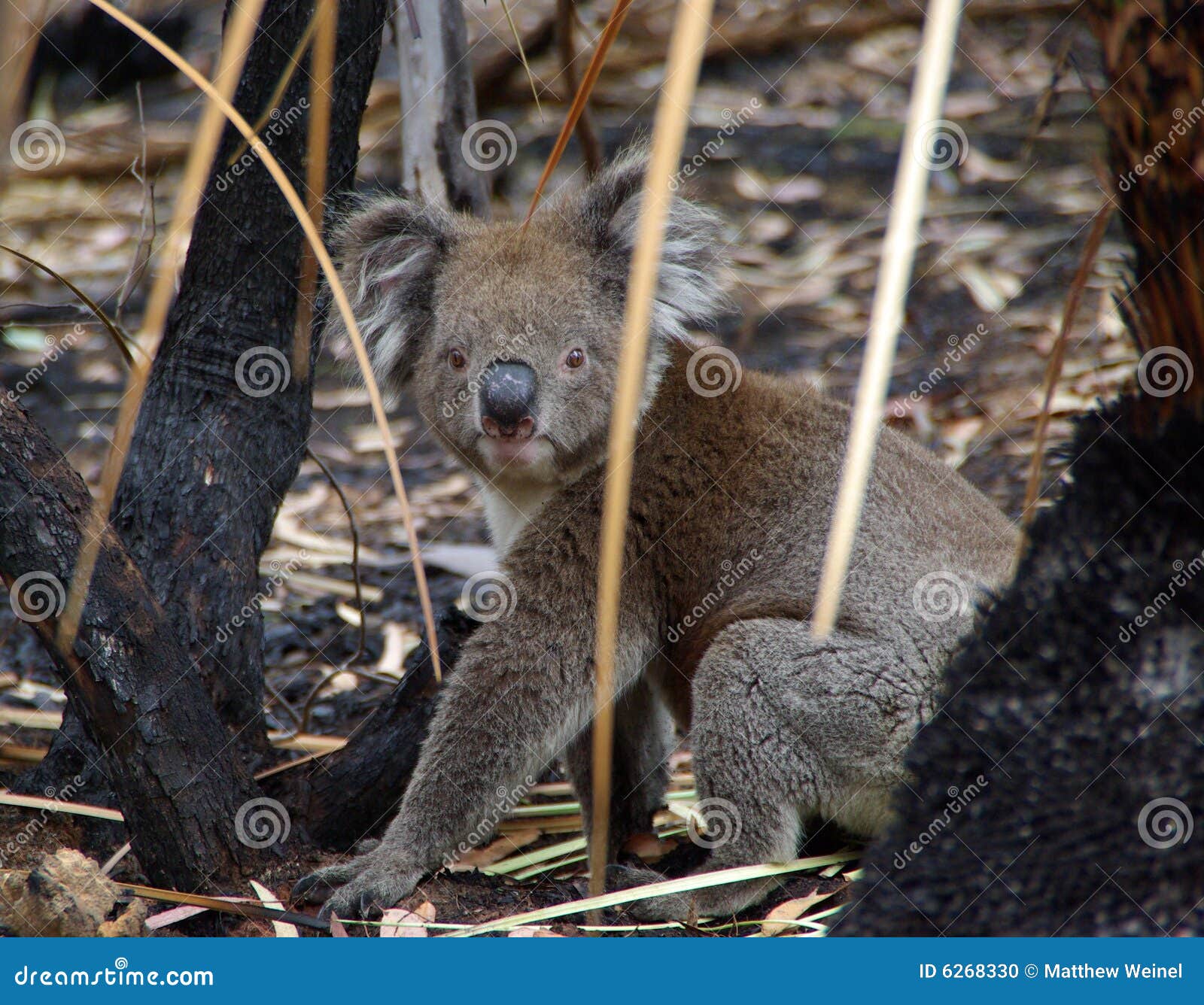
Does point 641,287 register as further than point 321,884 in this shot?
No

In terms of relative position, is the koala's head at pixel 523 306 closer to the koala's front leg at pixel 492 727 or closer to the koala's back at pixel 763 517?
the koala's back at pixel 763 517

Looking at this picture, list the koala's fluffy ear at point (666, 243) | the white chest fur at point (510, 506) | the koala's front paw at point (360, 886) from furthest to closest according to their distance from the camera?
1. the white chest fur at point (510, 506)
2. the koala's fluffy ear at point (666, 243)
3. the koala's front paw at point (360, 886)

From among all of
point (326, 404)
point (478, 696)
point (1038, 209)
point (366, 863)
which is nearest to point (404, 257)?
point (478, 696)

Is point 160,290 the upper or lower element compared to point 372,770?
upper

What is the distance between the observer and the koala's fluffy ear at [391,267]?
411 cm

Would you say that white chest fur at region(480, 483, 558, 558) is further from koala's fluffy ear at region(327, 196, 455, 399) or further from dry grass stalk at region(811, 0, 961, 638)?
dry grass stalk at region(811, 0, 961, 638)

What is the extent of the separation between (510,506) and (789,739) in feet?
4.53

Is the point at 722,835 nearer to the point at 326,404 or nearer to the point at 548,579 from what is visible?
the point at 548,579

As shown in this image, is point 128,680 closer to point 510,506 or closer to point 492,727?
point 492,727

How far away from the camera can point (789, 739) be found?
3.44m

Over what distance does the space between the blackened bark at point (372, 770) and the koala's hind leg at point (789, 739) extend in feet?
3.22

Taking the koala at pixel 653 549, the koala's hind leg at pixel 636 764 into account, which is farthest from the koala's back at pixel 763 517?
the koala's hind leg at pixel 636 764

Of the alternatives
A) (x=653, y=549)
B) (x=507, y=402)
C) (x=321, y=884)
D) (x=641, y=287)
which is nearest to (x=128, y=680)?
(x=321, y=884)

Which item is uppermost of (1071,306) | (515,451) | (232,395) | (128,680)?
(1071,306)
